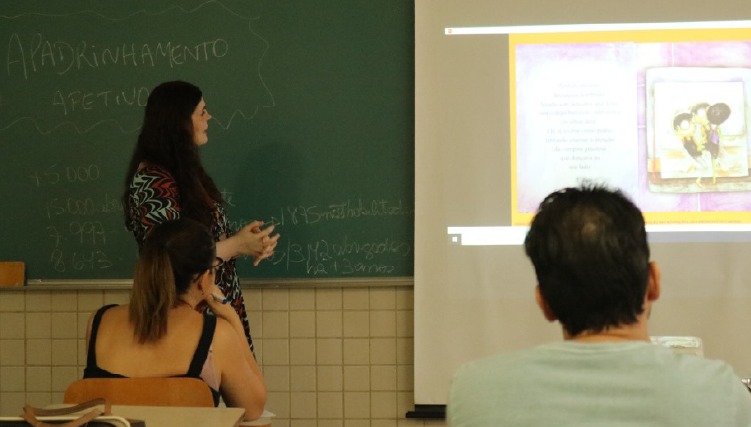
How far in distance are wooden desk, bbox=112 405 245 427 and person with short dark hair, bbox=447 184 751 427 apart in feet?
2.76

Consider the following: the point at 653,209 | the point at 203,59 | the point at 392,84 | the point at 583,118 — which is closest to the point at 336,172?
the point at 392,84

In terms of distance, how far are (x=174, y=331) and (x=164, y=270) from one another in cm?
18

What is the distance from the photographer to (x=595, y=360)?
132cm

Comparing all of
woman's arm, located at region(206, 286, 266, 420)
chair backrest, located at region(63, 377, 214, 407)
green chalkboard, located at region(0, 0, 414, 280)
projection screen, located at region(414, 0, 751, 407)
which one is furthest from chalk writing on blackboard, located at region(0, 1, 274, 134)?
chair backrest, located at region(63, 377, 214, 407)

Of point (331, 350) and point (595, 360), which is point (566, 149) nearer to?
point (331, 350)

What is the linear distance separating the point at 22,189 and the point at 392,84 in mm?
1757

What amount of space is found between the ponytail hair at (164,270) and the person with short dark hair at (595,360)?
4.00 ft

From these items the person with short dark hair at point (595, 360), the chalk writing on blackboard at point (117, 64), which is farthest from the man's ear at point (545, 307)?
the chalk writing on blackboard at point (117, 64)

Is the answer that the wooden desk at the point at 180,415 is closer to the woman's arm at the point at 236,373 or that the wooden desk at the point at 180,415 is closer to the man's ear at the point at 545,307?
the woman's arm at the point at 236,373

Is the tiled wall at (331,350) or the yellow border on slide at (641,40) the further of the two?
the tiled wall at (331,350)

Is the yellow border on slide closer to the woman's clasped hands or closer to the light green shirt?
the woman's clasped hands

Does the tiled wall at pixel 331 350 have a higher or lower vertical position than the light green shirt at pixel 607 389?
lower

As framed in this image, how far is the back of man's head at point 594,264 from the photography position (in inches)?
55.3

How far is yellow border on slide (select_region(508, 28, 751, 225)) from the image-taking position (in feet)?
11.9
